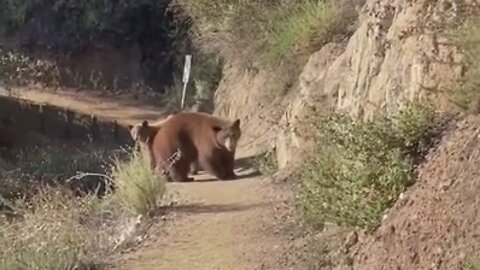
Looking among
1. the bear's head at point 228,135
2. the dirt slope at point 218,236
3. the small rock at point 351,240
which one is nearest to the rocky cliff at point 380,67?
the bear's head at point 228,135

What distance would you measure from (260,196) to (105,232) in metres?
2.10

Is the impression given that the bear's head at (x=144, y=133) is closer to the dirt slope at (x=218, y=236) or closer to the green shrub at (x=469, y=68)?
the dirt slope at (x=218, y=236)

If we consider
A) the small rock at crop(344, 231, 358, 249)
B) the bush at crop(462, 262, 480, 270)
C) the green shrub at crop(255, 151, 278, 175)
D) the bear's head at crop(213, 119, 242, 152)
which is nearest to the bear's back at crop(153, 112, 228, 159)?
the bear's head at crop(213, 119, 242, 152)

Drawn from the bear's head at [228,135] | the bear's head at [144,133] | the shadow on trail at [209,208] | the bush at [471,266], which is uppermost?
the bush at [471,266]

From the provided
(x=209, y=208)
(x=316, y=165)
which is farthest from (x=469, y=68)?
(x=209, y=208)

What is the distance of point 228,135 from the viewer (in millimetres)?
15172

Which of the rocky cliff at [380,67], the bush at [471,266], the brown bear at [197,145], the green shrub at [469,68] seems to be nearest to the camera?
the bush at [471,266]

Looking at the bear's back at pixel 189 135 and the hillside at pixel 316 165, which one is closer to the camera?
the hillside at pixel 316 165

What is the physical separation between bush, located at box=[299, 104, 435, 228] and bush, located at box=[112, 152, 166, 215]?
9.02ft

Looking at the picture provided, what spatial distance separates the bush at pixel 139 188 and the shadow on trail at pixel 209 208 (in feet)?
0.63

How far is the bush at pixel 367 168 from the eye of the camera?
926cm

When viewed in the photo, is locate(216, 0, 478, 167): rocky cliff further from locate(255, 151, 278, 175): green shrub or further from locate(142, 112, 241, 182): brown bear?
locate(142, 112, 241, 182): brown bear

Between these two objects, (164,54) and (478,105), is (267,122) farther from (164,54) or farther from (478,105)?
(164,54)

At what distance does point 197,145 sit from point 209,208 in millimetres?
3056
